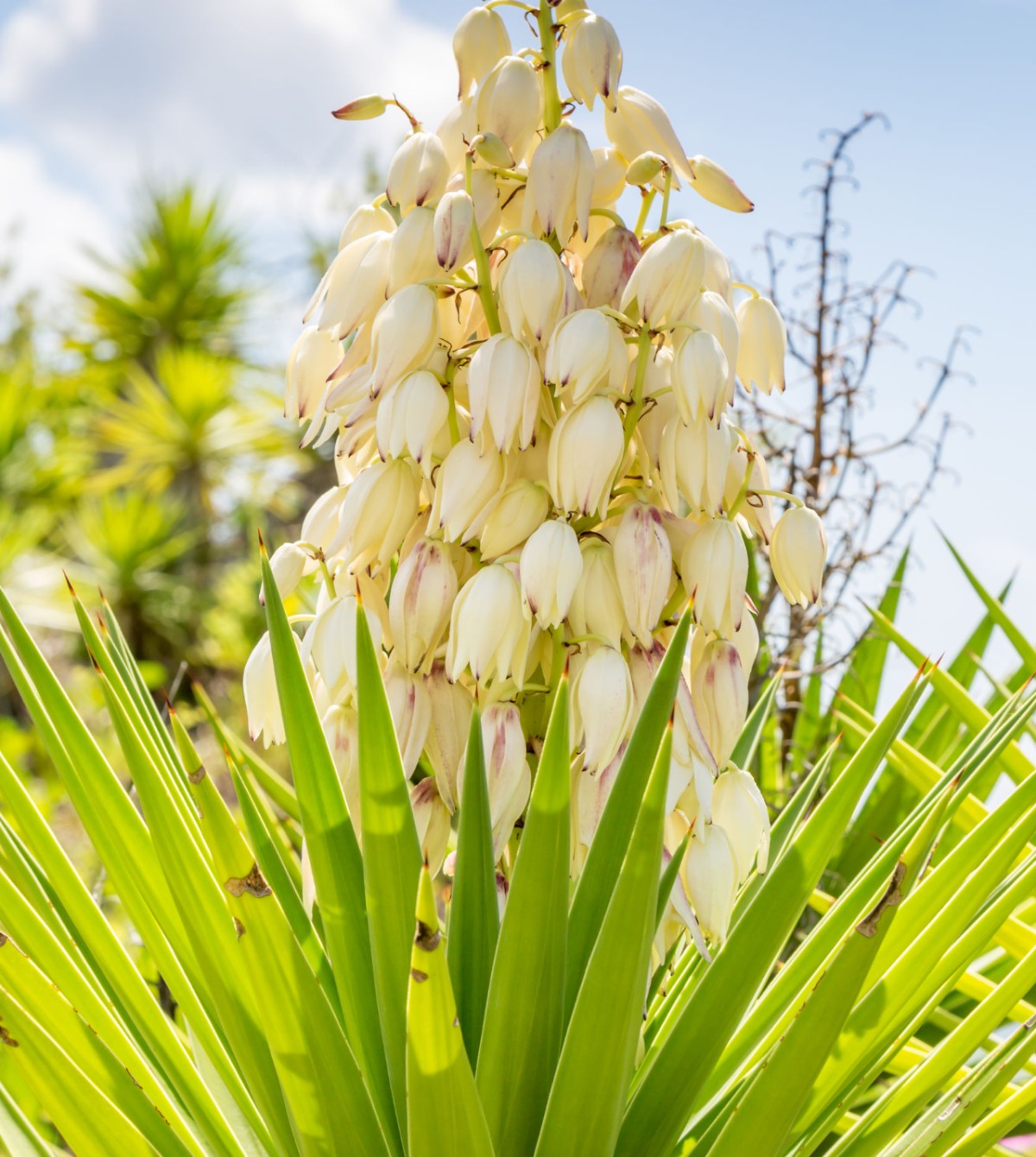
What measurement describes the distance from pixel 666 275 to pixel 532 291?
0.27 feet

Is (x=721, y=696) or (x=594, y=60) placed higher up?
(x=594, y=60)

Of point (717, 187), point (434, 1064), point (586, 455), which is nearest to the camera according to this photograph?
point (434, 1064)

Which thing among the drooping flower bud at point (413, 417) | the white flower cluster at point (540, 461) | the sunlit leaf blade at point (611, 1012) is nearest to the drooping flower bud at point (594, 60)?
the white flower cluster at point (540, 461)

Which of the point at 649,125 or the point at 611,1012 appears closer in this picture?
the point at 611,1012

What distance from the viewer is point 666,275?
2.11 ft

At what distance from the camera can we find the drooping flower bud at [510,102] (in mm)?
679

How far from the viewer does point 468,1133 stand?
0.54m

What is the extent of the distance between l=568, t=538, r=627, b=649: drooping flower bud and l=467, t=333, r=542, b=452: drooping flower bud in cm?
9

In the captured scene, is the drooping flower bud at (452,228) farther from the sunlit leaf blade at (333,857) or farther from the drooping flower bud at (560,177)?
the sunlit leaf blade at (333,857)

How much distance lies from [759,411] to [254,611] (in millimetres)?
3503

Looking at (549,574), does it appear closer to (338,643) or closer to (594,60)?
(338,643)

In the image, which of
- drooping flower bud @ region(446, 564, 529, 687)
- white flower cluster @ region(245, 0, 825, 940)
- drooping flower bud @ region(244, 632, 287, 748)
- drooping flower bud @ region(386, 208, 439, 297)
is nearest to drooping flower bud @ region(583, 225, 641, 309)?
white flower cluster @ region(245, 0, 825, 940)

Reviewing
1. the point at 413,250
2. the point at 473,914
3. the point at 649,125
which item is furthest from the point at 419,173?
the point at 473,914

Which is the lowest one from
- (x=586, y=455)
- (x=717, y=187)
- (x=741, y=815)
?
(x=741, y=815)
